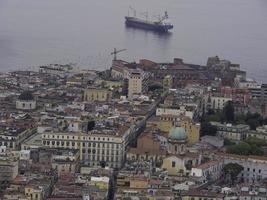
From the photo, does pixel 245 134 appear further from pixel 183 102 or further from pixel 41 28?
pixel 41 28

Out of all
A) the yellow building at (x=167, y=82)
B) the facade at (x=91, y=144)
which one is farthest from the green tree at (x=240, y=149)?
the yellow building at (x=167, y=82)

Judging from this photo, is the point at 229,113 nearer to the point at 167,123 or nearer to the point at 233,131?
the point at 233,131

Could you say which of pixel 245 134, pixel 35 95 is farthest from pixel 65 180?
pixel 35 95

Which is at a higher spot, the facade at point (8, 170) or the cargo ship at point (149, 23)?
the cargo ship at point (149, 23)

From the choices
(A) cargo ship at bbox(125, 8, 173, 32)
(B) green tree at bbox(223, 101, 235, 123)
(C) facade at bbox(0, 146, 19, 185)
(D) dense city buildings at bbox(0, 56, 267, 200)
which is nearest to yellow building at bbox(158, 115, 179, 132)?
(D) dense city buildings at bbox(0, 56, 267, 200)

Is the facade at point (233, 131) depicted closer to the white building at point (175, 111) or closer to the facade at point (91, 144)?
the white building at point (175, 111)

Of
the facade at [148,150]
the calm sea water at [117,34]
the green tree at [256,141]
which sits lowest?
the facade at [148,150]
